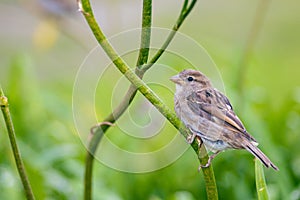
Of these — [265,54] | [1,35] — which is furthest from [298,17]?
[1,35]

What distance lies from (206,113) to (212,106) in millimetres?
30

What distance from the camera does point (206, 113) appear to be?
5.92 ft

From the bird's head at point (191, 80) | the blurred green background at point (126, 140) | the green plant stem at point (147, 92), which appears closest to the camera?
the green plant stem at point (147, 92)

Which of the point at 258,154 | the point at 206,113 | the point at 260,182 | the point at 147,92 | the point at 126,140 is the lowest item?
the point at 126,140

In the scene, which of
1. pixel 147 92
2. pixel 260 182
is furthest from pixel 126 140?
pixel 147 92

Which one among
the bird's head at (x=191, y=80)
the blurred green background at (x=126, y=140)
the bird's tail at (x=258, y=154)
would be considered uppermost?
the bird's head at (x=191, y=80)

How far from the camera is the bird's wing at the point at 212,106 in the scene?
181 cm

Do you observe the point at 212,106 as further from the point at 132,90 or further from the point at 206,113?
the point at 132,90

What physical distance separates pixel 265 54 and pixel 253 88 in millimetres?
3309

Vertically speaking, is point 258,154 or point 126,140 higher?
point 258,154

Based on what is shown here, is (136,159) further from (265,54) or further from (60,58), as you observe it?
(60,58)

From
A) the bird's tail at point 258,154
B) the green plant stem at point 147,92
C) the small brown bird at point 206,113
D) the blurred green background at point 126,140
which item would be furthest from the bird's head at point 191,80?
the blurred green background at point 126,140

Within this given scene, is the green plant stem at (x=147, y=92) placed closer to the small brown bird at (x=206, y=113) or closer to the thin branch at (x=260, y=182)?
the small brown bird at (x=206, y=113)

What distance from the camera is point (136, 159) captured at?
12.8 ft
